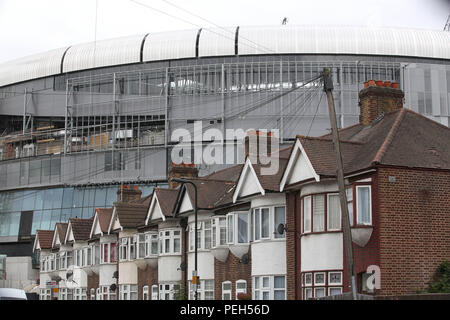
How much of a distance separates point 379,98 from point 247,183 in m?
6.54

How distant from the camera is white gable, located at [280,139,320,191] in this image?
26.9m

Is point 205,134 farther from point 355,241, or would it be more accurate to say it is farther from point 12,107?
point 355,241

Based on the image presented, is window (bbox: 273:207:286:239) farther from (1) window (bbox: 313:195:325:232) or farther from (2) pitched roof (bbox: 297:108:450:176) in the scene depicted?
(2) pitched roof (bbox: 297:108:450:176)

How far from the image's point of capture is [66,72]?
94438 millimetres

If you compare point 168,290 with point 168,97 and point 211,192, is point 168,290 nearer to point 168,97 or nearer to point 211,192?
point 211,192

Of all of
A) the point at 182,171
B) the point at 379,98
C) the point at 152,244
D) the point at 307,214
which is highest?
the point at 379,98

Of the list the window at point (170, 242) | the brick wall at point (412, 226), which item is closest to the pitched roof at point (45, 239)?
the window at point (170, 242)

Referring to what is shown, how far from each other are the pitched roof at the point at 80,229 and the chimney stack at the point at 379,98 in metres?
31.9

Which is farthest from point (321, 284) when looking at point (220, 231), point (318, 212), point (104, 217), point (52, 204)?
point (52, 204)

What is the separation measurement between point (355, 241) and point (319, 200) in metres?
2.47

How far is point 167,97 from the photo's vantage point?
8319cm

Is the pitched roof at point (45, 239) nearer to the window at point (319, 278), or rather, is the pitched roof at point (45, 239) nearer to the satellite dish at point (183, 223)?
the satellite dish at point (183, 223)

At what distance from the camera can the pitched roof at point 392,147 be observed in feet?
83.5
